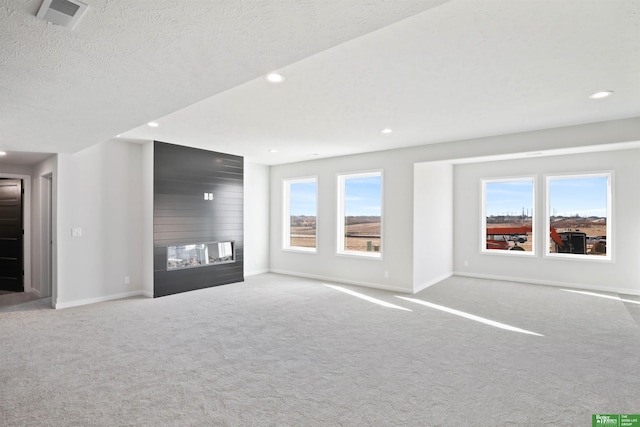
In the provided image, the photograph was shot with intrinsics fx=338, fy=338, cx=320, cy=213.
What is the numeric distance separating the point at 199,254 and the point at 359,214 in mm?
3215

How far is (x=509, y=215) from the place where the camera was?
7.15 metres

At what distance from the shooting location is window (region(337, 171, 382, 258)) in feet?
22.1

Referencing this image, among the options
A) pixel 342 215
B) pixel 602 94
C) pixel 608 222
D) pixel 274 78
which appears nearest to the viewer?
pixel 274 78

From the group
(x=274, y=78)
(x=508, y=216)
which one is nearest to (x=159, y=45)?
(x=274, y=78)

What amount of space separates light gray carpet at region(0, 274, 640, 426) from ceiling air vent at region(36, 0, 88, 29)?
7.75ft

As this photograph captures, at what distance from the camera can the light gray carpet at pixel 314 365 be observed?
2.35 meters

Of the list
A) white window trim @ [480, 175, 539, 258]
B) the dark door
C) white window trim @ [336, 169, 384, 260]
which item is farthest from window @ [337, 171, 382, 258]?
the dark door

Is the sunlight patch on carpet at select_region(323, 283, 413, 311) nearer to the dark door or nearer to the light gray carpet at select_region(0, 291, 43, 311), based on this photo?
the light gray carpet at select_region(0, 291, 43, 311)

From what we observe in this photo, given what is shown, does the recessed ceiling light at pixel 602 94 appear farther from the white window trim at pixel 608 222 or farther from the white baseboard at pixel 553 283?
the white baseboard at pixel 553 283

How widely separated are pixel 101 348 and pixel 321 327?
7.65 ft

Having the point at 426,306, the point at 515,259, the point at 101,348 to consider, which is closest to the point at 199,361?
the point at 101,348

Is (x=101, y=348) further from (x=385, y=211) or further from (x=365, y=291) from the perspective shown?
(x=385, y=211)

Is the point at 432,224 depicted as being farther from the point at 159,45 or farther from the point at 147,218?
the point at 159,45

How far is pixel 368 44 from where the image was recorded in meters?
2.39
